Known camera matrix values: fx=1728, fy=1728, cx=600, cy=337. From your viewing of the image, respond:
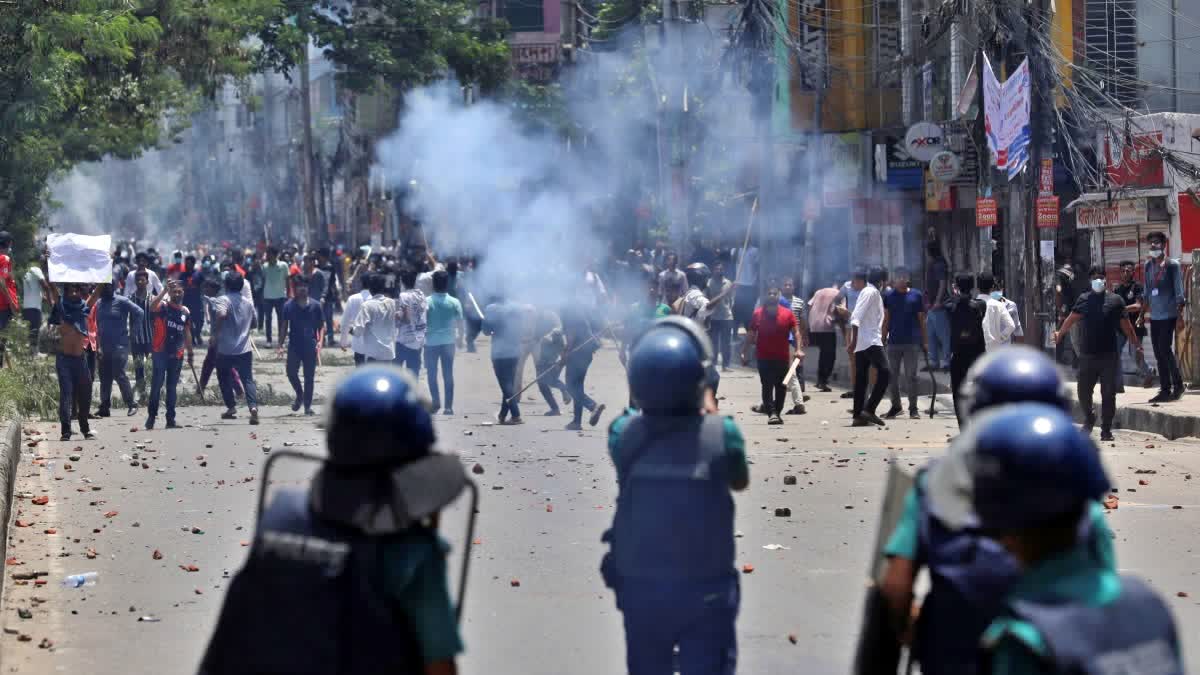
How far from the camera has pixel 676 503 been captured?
4.59 m

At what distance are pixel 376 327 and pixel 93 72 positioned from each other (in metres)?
8.84

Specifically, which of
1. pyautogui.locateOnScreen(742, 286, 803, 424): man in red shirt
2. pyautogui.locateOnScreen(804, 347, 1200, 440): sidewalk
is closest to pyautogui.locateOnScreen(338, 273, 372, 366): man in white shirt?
pyautogui.locateOnScreen(742, 286, 803, 424): man in red shirt

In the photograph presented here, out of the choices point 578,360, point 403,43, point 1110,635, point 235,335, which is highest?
point 403,43

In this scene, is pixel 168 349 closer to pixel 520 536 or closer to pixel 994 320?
pixel 520 536

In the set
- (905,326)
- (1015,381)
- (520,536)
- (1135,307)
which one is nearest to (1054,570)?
Result: (1015,381)

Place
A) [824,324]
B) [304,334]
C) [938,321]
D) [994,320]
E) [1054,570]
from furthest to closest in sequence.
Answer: [938,321]
[824,324]
[304,334]
[994,320]
[1054,570]

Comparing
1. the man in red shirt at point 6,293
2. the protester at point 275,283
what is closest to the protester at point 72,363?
the man in red shirt at point 6,293

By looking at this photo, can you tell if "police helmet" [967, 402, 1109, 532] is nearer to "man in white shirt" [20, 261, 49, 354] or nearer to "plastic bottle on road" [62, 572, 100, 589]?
"plastic bottle on road" [62, 572, 100, 589]

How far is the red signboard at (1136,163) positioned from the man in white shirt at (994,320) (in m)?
6.85

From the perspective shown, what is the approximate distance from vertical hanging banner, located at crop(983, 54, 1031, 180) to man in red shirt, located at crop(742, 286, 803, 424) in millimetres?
3218

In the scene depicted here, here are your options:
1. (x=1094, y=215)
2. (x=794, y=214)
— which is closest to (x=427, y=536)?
(x=1094, y=215)

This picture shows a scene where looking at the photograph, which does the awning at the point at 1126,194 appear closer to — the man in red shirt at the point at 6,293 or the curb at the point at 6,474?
the man in red shirt at the point at 6,293

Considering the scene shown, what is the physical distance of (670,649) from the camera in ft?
15.1

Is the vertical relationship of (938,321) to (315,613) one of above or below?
below
